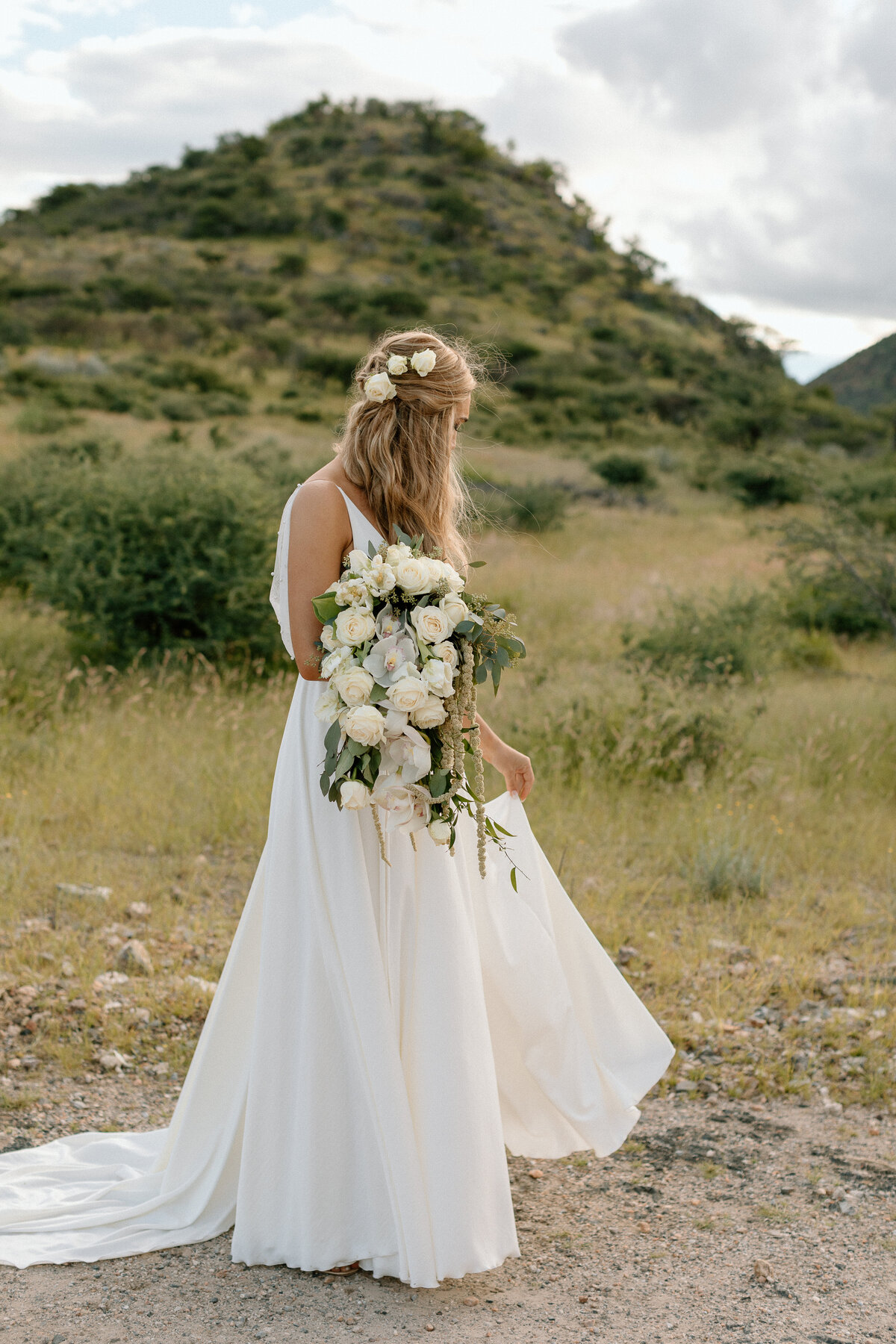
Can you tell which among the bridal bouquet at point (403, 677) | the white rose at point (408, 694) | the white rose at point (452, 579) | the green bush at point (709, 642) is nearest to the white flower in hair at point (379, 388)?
the bridal bouquet at point (403, 677)

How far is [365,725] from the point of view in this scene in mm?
2266

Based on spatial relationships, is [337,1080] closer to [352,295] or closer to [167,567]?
[167,567]

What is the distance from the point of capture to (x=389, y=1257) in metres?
2.55

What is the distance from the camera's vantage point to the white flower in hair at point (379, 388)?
101 inches

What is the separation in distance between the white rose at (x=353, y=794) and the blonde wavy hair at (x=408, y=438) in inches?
24.7

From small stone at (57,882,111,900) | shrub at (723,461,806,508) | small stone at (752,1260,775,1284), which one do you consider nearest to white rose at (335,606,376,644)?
small stone at (752,1260,775,1284)

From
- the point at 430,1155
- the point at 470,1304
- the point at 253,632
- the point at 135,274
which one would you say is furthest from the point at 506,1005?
the point at 135,274

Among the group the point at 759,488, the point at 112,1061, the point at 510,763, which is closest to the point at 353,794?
the point at 510,763

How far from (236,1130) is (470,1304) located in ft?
2.29

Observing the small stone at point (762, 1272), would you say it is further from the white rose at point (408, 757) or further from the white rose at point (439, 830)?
the white rose at point (408, 757)

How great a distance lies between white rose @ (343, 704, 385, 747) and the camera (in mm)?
2266

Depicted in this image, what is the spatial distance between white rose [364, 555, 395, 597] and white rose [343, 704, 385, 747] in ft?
0.86

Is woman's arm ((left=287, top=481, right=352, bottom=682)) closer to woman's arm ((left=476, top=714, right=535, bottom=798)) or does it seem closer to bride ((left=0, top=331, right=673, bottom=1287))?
bride ((left=0, top=331, right=673, bottom=1287))

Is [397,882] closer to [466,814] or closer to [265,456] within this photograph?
[466,814]
